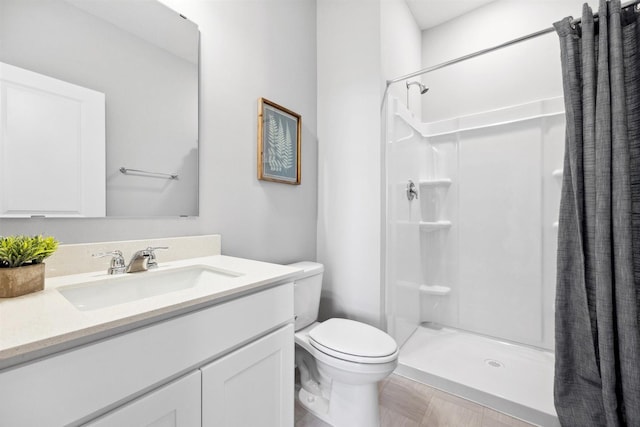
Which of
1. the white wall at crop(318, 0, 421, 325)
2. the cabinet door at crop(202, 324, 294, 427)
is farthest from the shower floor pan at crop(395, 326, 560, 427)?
the cabinet door at crop(202, 324, 294, 427)

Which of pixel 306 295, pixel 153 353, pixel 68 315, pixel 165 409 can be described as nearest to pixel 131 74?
pixel 68 315

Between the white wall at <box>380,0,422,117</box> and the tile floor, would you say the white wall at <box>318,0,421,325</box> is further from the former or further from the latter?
the tile floor

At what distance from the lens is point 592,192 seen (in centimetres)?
101

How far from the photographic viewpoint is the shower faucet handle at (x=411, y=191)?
6.45 feet

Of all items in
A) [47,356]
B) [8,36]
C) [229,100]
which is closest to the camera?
[47,356]

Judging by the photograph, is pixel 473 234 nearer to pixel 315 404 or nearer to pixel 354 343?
pixel 354 343

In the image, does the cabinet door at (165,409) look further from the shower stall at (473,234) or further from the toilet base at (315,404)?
the shower stall at (473,234)

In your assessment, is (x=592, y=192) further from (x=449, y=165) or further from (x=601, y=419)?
(x=449, y=165)

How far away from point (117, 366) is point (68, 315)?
0.15 m

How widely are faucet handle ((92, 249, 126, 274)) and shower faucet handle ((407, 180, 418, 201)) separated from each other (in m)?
A: 1.70

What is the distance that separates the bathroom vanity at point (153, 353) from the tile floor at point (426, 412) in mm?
619

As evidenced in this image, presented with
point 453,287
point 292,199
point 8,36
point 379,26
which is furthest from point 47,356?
point 453,287

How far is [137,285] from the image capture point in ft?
3.08

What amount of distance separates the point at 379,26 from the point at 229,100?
109 centimetres
